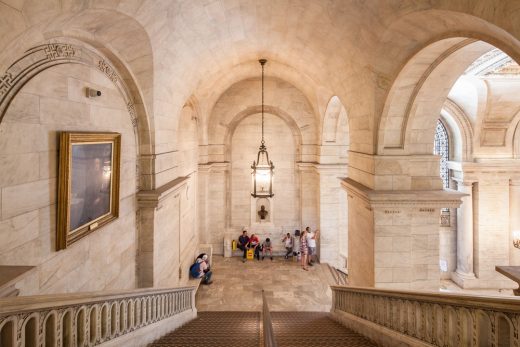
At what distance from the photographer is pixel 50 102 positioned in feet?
11.7

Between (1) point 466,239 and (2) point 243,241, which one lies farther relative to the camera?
(2) point 243,241

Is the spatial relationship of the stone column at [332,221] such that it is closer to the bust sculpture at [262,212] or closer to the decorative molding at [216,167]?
the bust sculpture at [262,212]

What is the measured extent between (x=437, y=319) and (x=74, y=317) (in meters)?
3.16

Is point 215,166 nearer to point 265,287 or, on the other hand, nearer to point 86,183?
point 265,287

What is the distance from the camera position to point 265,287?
10469mm

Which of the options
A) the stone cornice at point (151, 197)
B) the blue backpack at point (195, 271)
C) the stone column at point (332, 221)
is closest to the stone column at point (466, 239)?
the stone column at point (332, 221)

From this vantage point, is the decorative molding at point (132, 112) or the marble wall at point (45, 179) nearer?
the marble wall at point (45, 179)

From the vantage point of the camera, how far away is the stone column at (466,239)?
12.2m

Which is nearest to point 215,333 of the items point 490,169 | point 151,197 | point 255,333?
point 255,333

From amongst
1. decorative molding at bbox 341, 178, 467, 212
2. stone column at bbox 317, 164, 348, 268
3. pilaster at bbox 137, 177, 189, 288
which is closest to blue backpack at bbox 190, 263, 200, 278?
pilaster at bbox 137, 177, 189, 288

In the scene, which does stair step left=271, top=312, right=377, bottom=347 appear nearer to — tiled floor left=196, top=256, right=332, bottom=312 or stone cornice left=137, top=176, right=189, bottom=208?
tiled floor left=196, top=256, right=332, bottom=312

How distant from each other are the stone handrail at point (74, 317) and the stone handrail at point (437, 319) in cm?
294

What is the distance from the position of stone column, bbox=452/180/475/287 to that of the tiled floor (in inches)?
200

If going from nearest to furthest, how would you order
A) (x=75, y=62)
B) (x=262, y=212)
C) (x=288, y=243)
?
(x=75, y=62) < (x=288, y=243) < (x=262, y=212)
